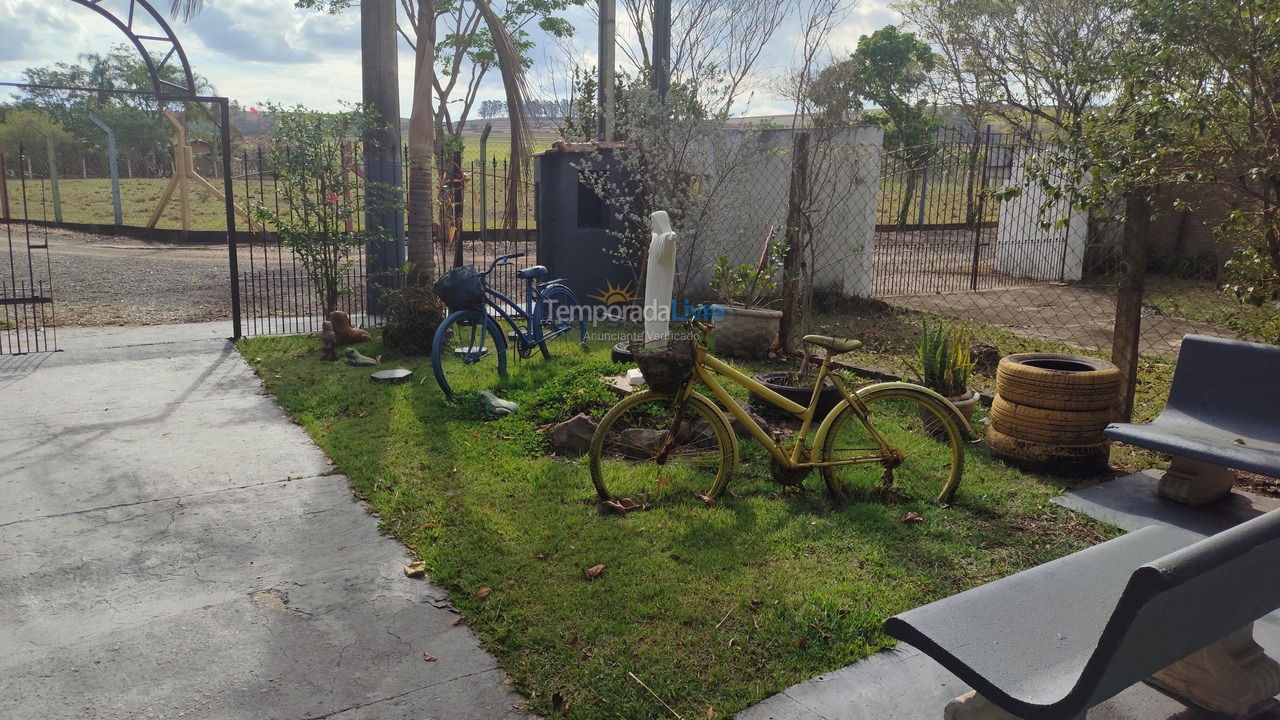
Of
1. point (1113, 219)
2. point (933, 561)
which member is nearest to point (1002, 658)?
point (933, 561)

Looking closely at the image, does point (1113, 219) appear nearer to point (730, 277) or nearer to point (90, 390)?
point (730, 277)

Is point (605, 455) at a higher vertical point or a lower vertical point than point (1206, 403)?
lower

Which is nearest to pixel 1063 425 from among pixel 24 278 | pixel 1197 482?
pixel 1197 482

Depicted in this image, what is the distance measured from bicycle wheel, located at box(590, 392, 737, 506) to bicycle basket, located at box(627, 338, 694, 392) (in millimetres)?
100

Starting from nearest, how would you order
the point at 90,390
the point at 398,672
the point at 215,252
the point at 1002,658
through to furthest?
the point at 1002,658
the point at 398,672
the point at 90,390
the point at 215,252

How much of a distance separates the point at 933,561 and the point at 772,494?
1011 millimetres

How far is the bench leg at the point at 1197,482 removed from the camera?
14.4ft

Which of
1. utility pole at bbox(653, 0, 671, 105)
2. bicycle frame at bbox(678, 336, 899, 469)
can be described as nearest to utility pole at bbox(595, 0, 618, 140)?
utility pole at bbox(653, 0, 671, 105)

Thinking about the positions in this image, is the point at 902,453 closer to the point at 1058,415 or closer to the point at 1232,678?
the point at 1058,415

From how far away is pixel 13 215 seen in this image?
2445 cm

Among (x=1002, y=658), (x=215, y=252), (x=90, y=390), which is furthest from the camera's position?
(x=215, y=252)

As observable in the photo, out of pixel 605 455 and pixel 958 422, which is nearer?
pixel 958 422

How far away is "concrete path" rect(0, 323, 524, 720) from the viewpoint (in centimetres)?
286

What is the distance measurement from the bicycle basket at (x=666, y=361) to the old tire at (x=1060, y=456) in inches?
83.7
